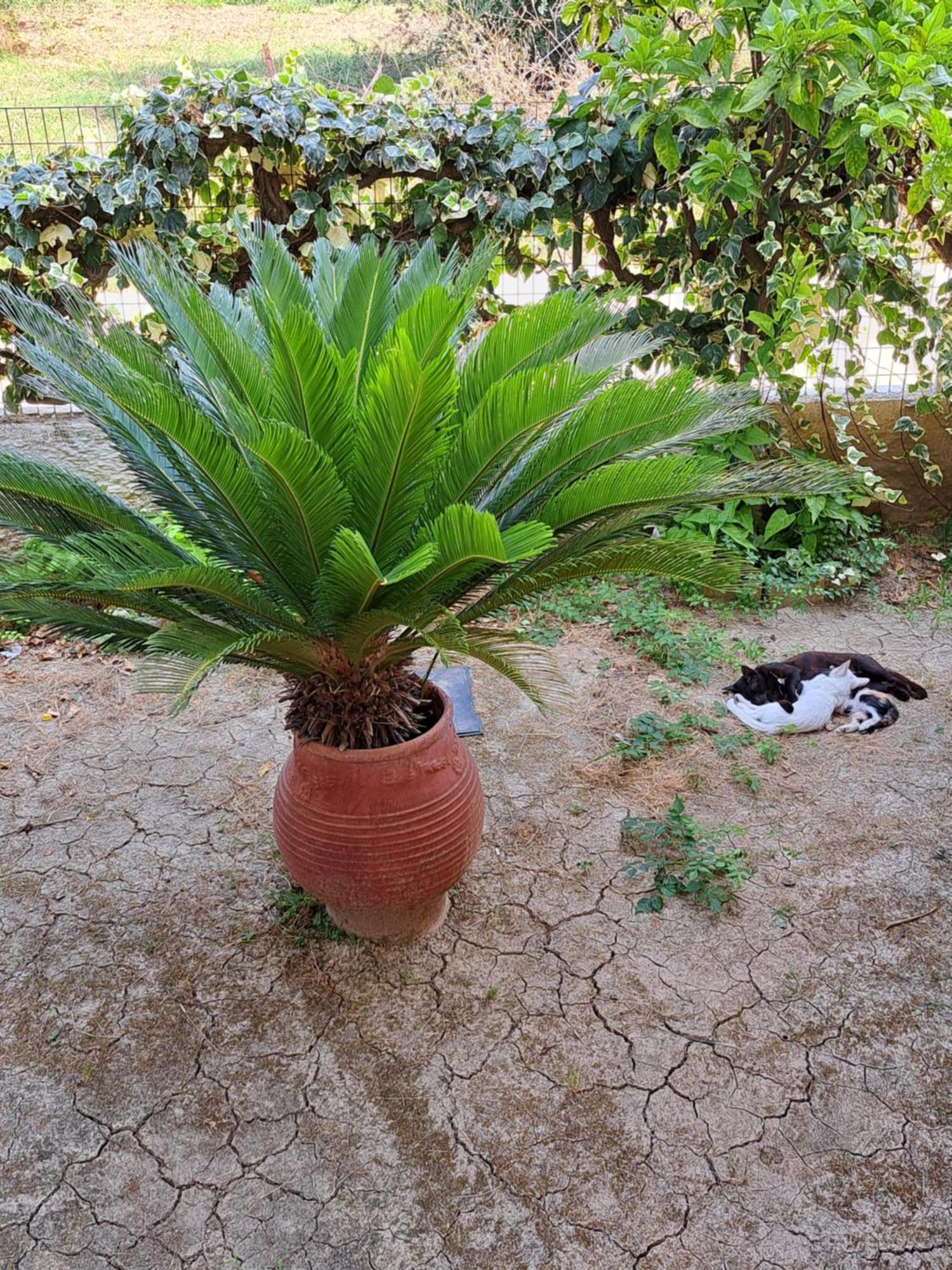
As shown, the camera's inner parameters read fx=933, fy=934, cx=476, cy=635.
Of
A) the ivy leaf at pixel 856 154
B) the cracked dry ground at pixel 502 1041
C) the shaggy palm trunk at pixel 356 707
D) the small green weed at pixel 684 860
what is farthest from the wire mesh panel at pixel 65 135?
the small green weed at pixel 684 860

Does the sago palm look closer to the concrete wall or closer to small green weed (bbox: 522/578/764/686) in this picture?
small green weed (bbox: 522/578/764/686)

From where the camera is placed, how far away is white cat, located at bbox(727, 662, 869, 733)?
3295 mm

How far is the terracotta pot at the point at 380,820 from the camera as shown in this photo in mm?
2121

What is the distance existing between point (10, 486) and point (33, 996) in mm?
1253

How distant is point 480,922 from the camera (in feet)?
8.20

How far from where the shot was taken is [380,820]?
6.98ft

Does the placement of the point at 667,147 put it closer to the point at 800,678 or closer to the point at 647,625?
the point at 647,625

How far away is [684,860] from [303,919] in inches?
42.4

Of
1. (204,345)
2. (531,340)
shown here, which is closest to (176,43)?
(204,345)

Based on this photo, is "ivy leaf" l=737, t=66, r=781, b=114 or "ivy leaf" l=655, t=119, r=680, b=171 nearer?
"ivy leaf" l=737, t=66, r=781, b=114

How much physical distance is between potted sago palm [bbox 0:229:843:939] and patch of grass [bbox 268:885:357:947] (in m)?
0.10

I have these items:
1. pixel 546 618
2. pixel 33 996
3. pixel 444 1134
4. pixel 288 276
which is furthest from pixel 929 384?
pixel 33 996

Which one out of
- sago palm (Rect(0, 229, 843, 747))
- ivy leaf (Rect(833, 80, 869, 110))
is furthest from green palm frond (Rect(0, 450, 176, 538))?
ivy leaf (Rect(833, 80, 869, 110))

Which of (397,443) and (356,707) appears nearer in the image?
(397,443)
